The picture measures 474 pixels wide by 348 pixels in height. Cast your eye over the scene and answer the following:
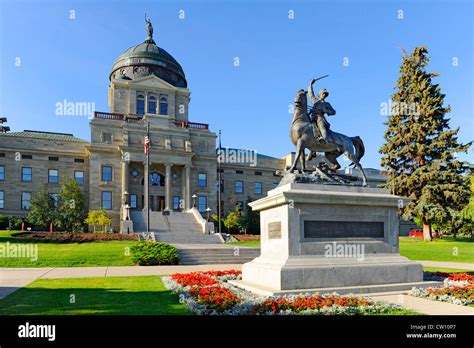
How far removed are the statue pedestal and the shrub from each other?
10892mm

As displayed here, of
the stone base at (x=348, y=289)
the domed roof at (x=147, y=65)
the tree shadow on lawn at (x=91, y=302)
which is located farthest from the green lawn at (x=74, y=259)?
the domed roof at (x=147, y=65)

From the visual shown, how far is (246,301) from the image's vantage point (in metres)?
8.64

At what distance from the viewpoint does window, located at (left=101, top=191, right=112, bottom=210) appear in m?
49.6

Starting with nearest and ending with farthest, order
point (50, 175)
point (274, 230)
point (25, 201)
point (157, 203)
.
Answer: point (274, 230) → point (25, 201) → point (50, 175) → point (157, 203)

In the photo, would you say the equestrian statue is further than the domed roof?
No

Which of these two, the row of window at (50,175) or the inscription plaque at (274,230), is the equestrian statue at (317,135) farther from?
the row of window at (50,175)

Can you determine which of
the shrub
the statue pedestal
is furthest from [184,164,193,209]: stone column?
the statue pedestal

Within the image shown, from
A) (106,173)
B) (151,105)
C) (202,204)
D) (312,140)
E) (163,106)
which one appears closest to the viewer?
(312,140)

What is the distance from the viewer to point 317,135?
1216cm

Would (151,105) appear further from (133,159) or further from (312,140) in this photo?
(312,140)

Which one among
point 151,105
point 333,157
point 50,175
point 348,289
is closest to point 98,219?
point 50,175

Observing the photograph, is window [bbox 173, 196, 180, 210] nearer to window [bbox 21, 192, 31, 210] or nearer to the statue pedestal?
window [bbox 21, 192, 31, 210]

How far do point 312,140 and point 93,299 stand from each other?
780cm
